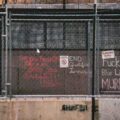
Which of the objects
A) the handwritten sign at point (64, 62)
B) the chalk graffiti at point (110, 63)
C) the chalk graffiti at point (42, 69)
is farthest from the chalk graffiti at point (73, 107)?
the chalk graffiti at point (110, 63)

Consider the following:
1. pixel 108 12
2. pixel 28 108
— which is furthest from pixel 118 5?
pixel 28 108

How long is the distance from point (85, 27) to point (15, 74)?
2.73 metres

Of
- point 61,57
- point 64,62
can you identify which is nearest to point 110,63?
point 64,62

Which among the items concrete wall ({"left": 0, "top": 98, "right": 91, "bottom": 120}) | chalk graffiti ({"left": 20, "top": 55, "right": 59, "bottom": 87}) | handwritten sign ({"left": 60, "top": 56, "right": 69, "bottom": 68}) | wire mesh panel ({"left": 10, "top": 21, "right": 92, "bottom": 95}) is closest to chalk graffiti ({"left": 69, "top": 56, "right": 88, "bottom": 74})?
wire mesh panel ({"left": 10, "top": 21, "right": 92, "bottom": 95})

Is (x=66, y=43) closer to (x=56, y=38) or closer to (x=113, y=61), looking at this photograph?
(x=56, y=38)

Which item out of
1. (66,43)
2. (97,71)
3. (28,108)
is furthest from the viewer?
(66,43)

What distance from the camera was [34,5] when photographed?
7863mm

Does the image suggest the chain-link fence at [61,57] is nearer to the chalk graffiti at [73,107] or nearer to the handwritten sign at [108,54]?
the handwritten sign at [108,54]

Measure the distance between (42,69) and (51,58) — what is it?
1.61 ft

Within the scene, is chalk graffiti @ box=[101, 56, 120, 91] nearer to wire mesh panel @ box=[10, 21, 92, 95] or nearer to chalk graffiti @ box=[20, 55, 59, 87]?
wire mesh panel @ box=[10, 21, 92, 95]

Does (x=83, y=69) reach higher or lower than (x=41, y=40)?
lower

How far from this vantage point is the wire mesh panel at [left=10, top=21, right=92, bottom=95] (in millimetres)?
7125

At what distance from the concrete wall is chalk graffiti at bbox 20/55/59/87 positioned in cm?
75

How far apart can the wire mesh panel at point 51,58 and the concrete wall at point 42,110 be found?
25.9 inches
